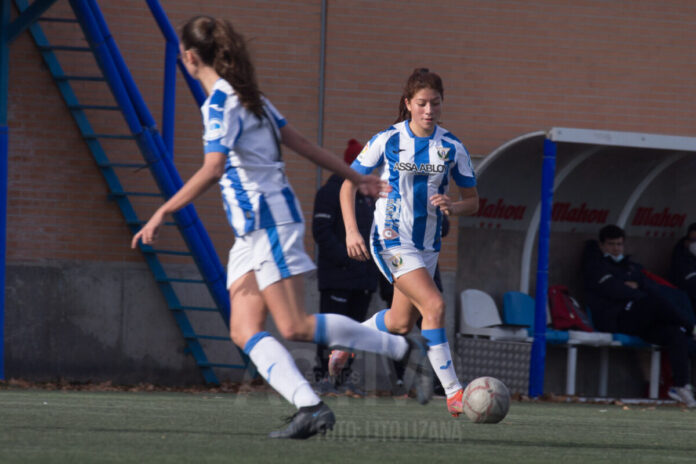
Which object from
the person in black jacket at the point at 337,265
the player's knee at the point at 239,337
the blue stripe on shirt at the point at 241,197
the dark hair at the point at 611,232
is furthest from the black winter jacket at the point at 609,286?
the blue stripe on shirt at the point at 241,197

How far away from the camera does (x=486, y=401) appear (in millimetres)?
6090

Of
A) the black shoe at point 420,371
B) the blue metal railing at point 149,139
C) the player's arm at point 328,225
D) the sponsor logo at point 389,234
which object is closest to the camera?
the black shoe at point 420,371

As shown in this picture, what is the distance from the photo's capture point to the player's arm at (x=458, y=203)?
6508 millimetres

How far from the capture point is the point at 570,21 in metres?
12.9

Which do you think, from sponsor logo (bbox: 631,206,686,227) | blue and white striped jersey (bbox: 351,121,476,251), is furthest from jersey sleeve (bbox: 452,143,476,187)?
sponsor logo (bbox: 631,206,686,227)

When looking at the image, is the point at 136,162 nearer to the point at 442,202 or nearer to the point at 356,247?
the point at 356,247

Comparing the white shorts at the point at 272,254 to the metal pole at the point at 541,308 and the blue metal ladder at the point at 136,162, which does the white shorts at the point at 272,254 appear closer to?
the blue metal ladder at the point at 136,162

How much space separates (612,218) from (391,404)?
547 centimetres

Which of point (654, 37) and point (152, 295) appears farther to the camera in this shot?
point (654, 37)

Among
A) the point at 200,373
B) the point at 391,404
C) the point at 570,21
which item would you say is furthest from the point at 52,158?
the point at 570,21

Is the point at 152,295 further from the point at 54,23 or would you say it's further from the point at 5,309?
the point at 54,23

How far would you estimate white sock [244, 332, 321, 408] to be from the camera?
16.5ft

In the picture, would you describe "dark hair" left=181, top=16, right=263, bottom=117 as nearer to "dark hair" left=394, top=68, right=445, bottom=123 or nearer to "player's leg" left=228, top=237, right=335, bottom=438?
"player's leg" left=228, top=237, right=335, bottom=438

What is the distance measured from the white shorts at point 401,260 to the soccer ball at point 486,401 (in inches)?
33.6
